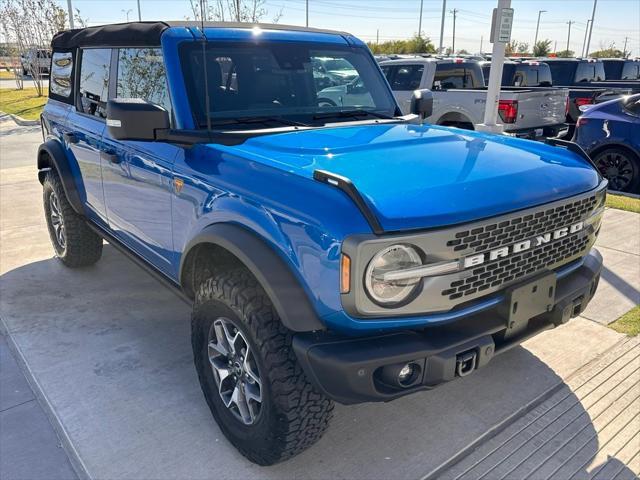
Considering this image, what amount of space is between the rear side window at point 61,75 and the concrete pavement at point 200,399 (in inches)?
64.9

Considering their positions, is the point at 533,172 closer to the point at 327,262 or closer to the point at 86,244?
the point at 327,262

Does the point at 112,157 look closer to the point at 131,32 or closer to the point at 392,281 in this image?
the point at 131,32

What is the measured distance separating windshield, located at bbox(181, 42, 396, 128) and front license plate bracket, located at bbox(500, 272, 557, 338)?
1521 mm

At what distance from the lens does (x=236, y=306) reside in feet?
7.80

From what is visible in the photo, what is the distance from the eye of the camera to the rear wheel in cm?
765

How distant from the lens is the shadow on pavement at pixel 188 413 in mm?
2545

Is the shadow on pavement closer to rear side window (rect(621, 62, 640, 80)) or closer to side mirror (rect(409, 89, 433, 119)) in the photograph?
side mirror (rect(409, 89, 433, 119))

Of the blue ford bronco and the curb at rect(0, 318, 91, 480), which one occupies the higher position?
the blue ford bronco

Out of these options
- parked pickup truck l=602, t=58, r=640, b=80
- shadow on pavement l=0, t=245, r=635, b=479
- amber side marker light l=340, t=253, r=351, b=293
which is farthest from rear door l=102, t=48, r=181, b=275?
parked pickup truck l=602, t=58, r=640, b=80

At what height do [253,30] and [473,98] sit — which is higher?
[253,30]

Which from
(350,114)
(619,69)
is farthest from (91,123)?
(619,69)

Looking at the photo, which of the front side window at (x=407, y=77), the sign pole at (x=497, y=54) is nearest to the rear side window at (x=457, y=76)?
the front side window at (x=407, y=77)

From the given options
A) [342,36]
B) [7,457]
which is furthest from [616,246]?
[7,457]

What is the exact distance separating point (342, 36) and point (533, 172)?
75.7 inches
